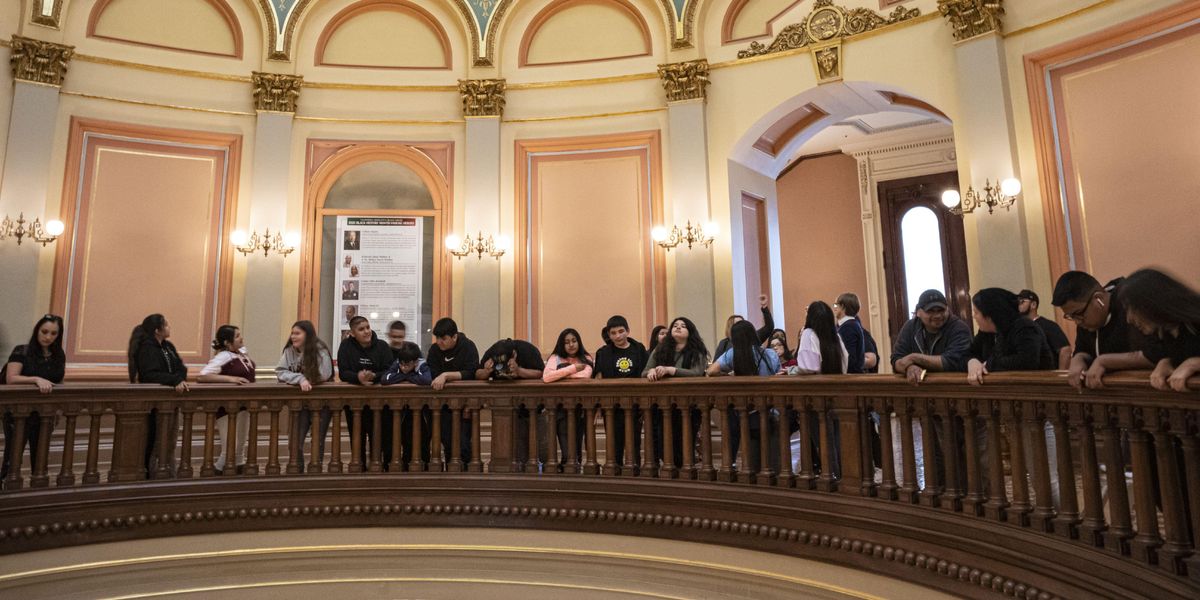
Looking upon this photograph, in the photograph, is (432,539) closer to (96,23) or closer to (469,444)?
(469,444)

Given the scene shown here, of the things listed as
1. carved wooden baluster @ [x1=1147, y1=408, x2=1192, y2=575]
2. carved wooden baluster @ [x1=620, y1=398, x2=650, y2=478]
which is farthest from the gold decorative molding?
carved wooden baluster @ [x1=1147, y1=408, x2=1192, y2=575]

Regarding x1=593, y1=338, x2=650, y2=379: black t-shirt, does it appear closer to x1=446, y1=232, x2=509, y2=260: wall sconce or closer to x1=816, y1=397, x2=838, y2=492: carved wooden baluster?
x1=816, y1=397, x2=838, y2=492: carved wooden baluster

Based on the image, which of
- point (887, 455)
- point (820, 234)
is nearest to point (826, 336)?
point (887, 455)

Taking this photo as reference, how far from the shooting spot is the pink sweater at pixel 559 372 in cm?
498

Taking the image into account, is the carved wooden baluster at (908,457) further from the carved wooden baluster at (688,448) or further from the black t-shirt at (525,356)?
the black t-shirt at (525,356)

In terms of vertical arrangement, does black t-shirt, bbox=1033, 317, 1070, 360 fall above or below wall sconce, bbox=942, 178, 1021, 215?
below

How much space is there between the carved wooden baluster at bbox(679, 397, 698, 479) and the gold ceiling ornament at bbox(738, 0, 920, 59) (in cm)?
578

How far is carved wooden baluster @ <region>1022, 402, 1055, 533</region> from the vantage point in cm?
296

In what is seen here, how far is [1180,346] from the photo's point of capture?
240cm

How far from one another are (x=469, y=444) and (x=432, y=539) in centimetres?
65

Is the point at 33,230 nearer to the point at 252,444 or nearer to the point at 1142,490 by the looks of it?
the point at 252,444

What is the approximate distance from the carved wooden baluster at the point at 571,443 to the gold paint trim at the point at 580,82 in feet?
18.8

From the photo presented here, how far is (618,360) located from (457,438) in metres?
1.19

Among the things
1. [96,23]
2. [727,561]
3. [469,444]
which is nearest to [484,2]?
[96,23]
